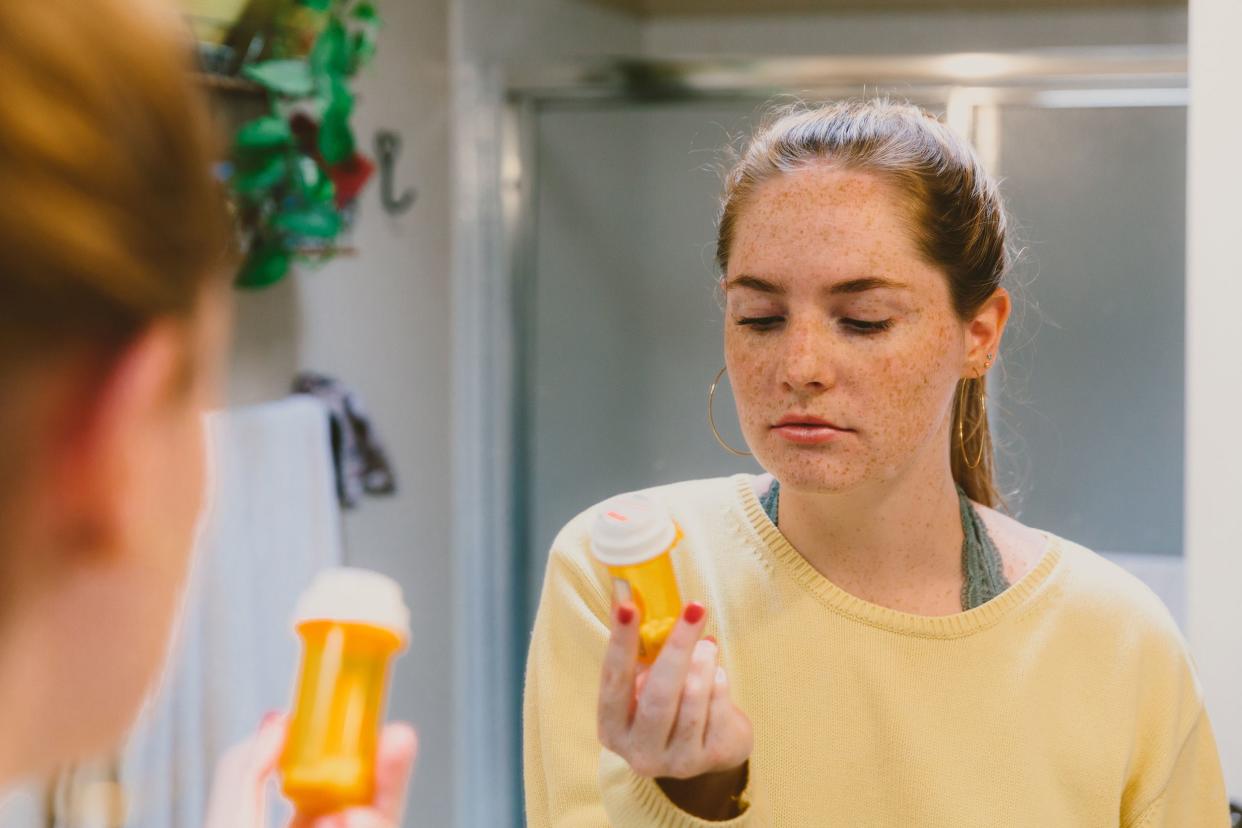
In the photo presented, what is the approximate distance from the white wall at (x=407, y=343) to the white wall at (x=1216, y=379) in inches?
37.1

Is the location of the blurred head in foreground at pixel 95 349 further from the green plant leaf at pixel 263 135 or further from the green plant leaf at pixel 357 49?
the green plant leaf at pixel 357 49

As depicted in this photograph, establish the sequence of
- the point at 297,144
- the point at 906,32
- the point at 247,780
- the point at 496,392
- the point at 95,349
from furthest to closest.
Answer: the point at 906,32 → the point at 496,392 → the point at 297,144 → the point at 247,780 → the point at 95,349

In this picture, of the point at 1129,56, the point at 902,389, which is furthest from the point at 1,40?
the point at 1129,56

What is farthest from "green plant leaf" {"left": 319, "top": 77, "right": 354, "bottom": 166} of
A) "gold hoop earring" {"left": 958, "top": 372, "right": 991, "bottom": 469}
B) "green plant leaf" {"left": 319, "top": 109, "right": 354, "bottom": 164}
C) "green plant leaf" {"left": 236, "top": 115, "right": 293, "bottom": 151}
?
"gold hoop earring" {"left": 958, "top": 372, "right": 991, "bottom": 469}

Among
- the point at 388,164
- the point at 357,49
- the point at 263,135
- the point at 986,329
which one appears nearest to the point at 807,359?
the point at 986,329

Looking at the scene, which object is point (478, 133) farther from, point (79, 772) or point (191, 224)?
point (191, 224)

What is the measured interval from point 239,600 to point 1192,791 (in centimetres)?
90

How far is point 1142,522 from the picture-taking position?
1677mm

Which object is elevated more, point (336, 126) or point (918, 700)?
point (336, 126)

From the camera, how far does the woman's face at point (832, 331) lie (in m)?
0.70

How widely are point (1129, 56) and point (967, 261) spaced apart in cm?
98

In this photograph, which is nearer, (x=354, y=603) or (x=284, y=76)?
(x=354, y=603)

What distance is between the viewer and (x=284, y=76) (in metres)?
1.24

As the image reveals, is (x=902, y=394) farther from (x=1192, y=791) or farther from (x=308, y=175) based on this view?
(x=308, y=175)
